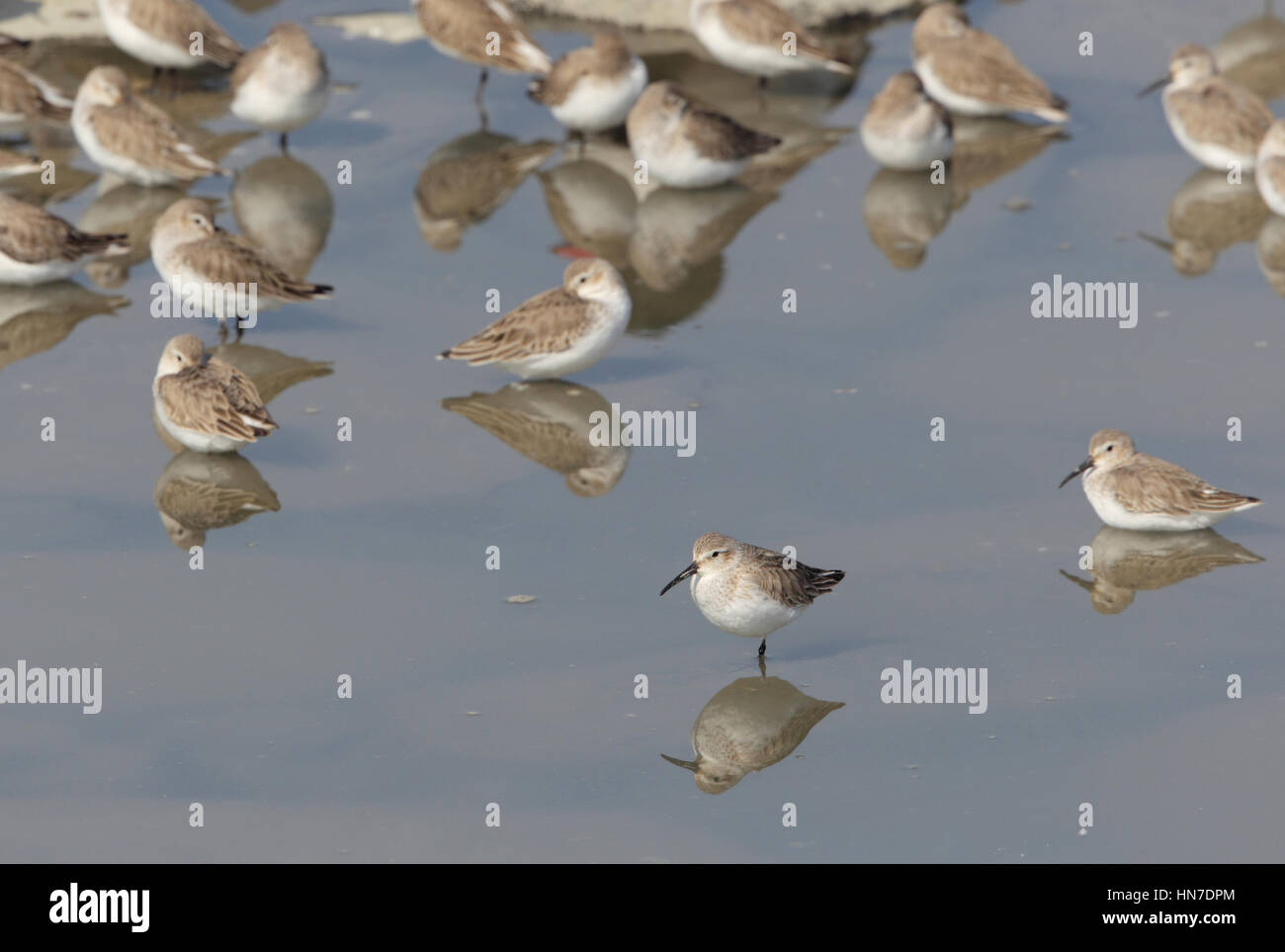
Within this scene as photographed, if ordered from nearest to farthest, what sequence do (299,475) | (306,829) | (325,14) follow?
(306,829) < (299,475) < (325,14)

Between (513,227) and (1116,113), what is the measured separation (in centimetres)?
586

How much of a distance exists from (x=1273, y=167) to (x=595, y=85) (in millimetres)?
5590

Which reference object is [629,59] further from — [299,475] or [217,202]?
[299,475]

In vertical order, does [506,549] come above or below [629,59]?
below

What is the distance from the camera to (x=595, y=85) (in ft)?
50.4

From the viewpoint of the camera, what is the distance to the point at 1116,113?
1622 centimetres

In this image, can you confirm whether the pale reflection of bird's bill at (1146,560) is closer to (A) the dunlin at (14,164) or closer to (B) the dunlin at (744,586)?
(B) the dunlin at (744,586)

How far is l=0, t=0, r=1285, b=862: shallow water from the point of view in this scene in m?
7.80

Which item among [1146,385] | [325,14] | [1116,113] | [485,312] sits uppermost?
[325,14]

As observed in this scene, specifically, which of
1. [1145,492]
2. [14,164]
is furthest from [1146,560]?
[14,164]

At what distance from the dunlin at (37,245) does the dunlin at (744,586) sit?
250 inches

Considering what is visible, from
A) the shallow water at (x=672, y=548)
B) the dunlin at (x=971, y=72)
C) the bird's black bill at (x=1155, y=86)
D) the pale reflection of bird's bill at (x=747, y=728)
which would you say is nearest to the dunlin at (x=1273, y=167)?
the shallow water at (x=672, y=548)

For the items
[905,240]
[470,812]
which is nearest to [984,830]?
[470,812]

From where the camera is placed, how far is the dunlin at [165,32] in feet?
52.6
